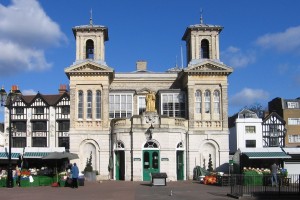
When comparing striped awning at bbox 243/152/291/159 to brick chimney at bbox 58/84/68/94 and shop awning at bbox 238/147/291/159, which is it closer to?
shop awning at bbox 238/147/291/159

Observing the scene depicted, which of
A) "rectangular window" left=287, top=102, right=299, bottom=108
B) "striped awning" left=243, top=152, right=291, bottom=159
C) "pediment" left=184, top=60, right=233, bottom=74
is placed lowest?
"striped awning" left=243, top=152, right=291, bottom=159

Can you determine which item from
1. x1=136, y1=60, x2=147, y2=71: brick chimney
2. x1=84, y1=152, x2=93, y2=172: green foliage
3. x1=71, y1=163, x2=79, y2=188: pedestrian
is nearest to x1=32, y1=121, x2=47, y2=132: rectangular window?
x1=136, y1=60, x2=147, y2=71: brick chimney

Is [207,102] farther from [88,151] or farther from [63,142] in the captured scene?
[63,142]

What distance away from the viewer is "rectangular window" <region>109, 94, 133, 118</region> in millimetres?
44375

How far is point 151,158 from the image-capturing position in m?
39.2

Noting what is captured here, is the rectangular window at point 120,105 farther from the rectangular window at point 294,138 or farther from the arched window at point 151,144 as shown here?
the rectangular window at point 294,138

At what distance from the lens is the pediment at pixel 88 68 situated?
141 feet

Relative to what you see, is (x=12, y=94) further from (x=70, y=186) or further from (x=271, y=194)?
(x=271, y=194)

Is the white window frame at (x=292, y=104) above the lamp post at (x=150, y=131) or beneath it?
above

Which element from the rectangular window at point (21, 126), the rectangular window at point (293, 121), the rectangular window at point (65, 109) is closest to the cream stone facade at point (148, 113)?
the rectangular window at point (65, 109)

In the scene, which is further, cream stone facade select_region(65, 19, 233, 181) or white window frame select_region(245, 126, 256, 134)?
white window frame select_region(245, 126, 256, 134)

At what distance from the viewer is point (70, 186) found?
3170 cm

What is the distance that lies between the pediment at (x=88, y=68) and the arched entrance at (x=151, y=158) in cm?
829

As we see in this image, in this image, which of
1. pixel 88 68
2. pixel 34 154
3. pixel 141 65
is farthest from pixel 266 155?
pixel 34 154
